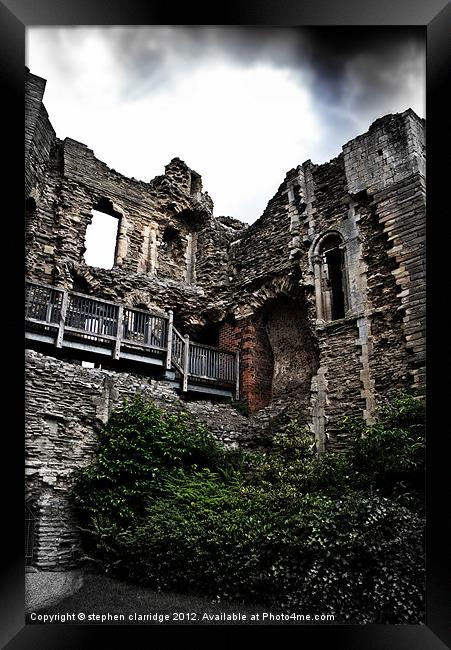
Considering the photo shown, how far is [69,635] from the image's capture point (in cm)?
384

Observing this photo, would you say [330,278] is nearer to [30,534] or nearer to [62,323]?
[62,323]

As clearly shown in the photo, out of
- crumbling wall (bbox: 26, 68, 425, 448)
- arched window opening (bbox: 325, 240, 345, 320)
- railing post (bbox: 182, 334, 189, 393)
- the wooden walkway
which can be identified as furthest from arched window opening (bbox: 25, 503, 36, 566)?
arched window opening (bbox: 325, 240, 345, 320)

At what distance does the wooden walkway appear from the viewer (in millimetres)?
10719

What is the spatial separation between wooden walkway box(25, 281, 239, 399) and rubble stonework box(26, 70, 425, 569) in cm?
58

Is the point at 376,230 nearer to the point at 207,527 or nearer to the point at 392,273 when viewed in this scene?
the point at 392,273

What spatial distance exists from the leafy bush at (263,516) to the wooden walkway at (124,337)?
2.19 meters

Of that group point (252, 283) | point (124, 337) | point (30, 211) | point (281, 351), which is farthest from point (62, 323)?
point (281, 351)

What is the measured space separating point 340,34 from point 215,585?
6.38m

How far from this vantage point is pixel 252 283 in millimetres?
14180

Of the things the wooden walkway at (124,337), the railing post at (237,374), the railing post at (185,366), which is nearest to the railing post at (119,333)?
the wooden walkway at (124,337)

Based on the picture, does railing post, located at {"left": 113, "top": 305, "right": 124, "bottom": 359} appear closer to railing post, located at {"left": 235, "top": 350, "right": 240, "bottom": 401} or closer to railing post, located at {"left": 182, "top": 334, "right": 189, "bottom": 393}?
railing post, located at {"left": 182, "top": 334, "right": 189, "bottom": 393}
